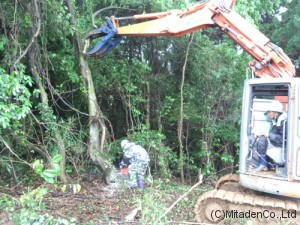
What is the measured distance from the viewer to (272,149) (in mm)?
5234

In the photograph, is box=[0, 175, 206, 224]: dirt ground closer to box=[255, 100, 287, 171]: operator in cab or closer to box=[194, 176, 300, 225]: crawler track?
box=[194, 176, 300, 225]: crawler track

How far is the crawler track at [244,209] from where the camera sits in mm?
5070

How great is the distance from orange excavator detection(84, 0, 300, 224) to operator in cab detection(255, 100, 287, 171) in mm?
81

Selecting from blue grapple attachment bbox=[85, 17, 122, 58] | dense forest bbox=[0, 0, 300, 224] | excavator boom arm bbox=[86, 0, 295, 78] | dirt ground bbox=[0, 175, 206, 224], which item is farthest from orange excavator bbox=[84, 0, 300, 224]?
dense forest bbox=[0, 0, 300, 224]

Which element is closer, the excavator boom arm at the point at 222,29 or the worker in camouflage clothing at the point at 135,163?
the excavator boom arm at the point at 222,29

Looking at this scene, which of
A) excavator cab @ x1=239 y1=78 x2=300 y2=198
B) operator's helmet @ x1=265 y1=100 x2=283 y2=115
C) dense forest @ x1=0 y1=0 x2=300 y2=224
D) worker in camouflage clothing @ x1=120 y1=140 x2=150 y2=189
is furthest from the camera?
worker in camouflage clothing @ x1=120 y1=140 x2=150 y2=189

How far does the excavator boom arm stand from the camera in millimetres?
5555

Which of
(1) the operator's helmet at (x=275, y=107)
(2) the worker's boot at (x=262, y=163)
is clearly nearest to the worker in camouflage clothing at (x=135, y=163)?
(2) the worker's boot at (x=262, y=163)

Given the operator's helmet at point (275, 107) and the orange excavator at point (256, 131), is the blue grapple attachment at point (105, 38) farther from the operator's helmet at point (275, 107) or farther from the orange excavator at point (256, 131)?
the operator's helmet at point (275, 107)

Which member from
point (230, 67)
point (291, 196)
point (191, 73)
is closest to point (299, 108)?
point (291, 196)

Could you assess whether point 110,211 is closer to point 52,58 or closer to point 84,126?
point 84,126

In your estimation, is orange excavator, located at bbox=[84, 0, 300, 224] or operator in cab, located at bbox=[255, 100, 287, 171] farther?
operator in cab, located at bbox=[255, 100, 287, 171]

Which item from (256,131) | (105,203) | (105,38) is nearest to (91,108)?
(105,38)

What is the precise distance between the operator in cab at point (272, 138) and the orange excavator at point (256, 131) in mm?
81
